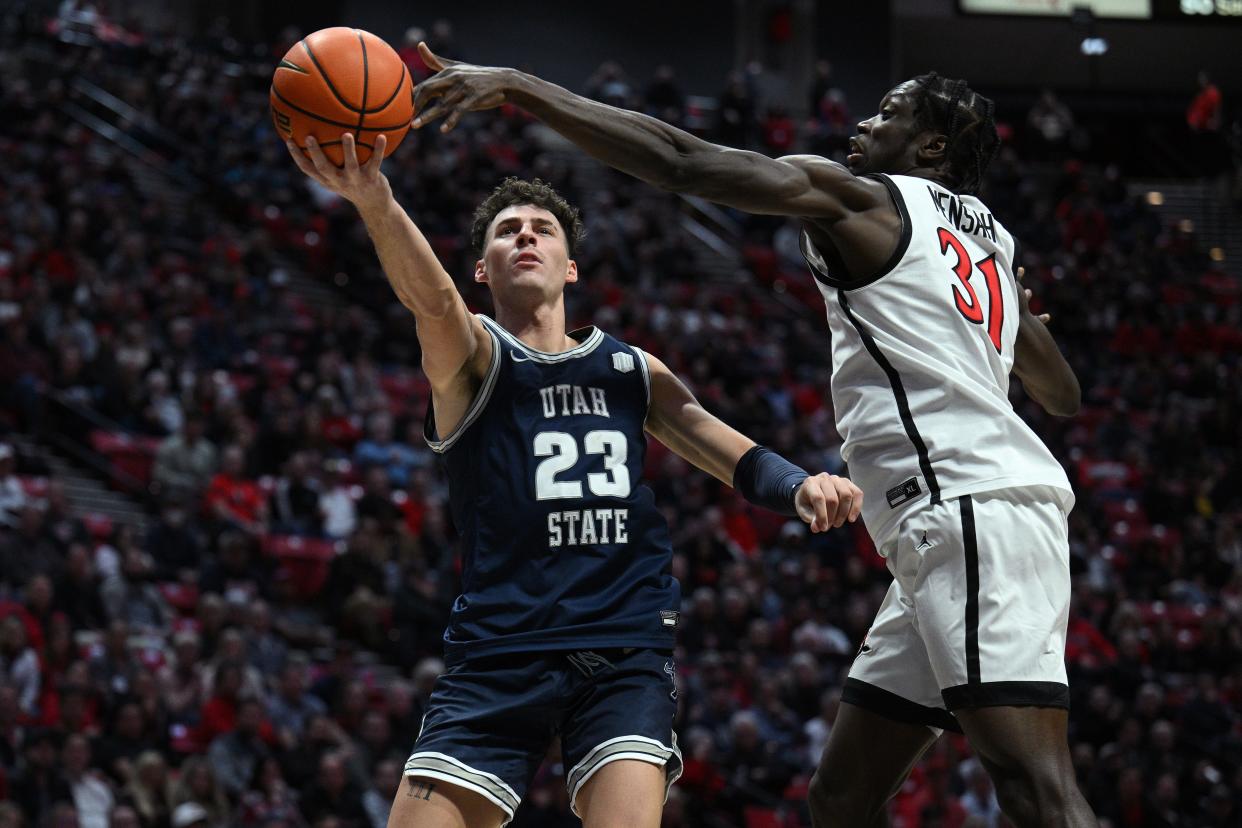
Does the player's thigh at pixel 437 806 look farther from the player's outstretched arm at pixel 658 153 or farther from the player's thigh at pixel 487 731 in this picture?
the player's outstretched arm at pixel 658 153

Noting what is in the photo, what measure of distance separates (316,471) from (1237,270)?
15571mm

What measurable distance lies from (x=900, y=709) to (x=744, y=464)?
75cm

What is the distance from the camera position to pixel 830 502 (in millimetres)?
3352

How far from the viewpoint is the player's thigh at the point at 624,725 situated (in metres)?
3.53

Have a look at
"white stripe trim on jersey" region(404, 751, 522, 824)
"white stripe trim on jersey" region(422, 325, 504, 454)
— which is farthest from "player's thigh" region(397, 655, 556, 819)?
"white stripe trim on jersey" region(422, 325, 504, 454)

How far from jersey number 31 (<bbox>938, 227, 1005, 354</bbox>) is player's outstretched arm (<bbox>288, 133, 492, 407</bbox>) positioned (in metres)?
1.22

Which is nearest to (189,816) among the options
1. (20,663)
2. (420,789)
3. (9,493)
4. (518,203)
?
(20,663)

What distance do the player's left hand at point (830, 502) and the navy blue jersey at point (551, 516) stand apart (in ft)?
1.83

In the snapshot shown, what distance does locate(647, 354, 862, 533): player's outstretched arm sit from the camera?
337 centimetres

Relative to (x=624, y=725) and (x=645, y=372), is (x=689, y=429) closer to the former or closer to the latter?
(x=645, y=372)

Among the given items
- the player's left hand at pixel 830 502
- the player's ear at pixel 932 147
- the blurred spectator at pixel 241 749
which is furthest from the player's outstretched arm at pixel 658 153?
the blurred spectator at pixel 241 749

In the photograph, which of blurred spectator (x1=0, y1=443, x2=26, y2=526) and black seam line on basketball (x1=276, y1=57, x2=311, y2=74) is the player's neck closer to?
black seam line on basketball (x1=276, y1=57, x2=311, y2=74)

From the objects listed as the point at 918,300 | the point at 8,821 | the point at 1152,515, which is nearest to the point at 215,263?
the point at 8,821

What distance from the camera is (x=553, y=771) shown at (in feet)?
31.8
